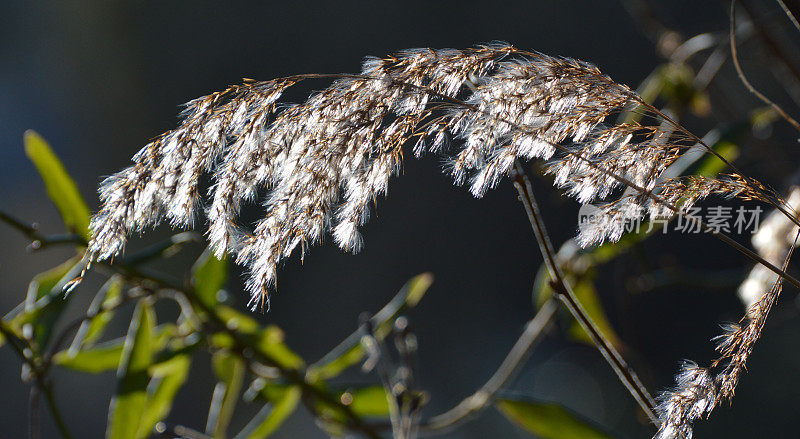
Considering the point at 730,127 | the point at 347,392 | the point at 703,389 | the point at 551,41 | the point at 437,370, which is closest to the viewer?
the point at 703,389

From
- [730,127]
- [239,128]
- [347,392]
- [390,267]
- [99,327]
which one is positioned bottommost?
[390,267]

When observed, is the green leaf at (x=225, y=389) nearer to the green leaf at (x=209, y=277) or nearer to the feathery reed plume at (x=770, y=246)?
the green leaf at (x=209, y=277)

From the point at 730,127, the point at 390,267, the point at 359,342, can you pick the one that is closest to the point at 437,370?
the point at 390,267

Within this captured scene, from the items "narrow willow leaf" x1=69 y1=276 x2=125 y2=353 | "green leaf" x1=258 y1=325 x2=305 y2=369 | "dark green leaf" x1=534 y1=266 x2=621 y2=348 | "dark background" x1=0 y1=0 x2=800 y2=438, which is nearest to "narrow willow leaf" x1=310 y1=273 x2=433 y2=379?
"green leaf" x1=258 y1=325 x2=305 y2=369

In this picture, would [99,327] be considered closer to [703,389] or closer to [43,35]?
[703,389]

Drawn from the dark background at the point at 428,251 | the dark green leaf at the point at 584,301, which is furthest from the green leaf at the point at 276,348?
the dark background at the point at 428,251

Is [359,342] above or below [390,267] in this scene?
above
